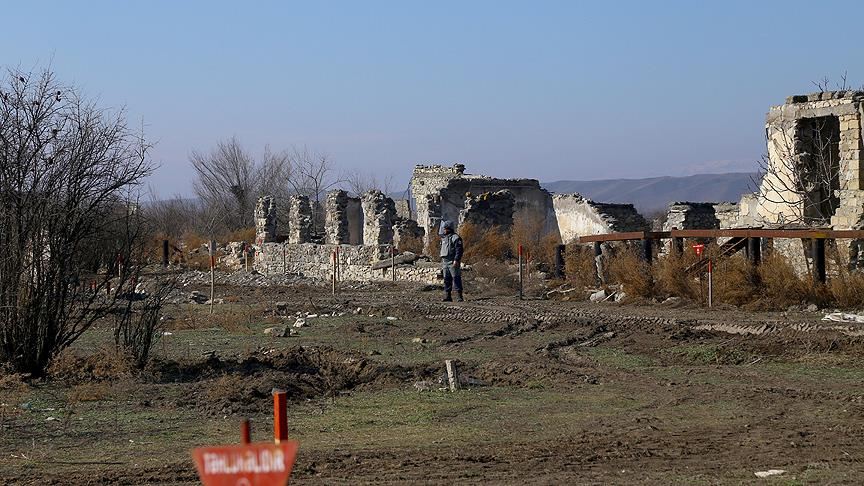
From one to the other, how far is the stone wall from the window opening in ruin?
10665 millimetres

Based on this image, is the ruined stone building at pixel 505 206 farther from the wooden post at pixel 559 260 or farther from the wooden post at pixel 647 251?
the wooden post at pixel 647 251

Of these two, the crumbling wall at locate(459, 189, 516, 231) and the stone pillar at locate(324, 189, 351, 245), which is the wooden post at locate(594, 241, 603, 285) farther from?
the stone pillar at locate(324, 189, 351, 245)

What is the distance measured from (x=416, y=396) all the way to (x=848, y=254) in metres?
13.5

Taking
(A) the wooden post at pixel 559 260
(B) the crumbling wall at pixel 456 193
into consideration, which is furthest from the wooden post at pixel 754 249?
(B) the crumbling wall at pixel 456 193

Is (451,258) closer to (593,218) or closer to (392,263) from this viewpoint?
(392,263)

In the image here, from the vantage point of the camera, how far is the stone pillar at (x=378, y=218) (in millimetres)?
43688

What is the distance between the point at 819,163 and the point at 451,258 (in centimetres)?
847

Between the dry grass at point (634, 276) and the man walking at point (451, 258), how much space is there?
3402mm

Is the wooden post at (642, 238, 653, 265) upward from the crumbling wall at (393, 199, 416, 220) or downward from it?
downward

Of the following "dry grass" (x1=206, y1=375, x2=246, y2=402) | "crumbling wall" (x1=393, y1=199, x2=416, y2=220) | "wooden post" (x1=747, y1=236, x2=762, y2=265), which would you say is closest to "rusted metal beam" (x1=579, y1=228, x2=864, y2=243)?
"wooden post" (x1=747, y1=236, x2=762, y2=265)

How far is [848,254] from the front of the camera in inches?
969

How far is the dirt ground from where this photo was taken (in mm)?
9875

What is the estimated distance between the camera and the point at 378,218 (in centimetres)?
4378

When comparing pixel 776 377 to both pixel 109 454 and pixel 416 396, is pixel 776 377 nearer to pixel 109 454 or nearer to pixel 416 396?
pixel 416 396
